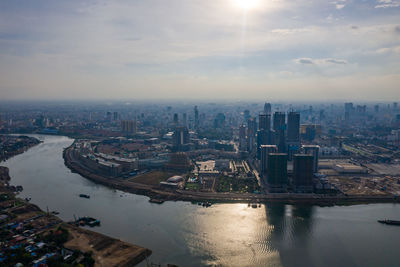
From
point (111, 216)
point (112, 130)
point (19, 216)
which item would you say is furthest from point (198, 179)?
point (112, 130)

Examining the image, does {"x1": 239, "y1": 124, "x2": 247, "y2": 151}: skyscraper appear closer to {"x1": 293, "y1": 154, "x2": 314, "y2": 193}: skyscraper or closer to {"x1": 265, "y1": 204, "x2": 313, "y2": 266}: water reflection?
{"x1": 293, "y1": 154, "x2": 314, "y2": 193}: skyscraper

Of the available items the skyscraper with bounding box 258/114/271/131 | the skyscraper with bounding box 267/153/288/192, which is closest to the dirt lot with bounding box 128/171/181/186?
the skyscraper with bounding box 267/153/288/192

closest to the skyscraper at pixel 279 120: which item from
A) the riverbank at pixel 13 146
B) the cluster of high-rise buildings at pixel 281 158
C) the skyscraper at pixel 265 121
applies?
the cluster of high-rise buildings at pixel 281 158

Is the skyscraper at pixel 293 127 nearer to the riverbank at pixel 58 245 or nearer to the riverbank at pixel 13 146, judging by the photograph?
the riverbank at pixel 58 245

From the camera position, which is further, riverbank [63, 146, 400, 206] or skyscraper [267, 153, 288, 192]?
skyscraper [267, 153, 288, 192]

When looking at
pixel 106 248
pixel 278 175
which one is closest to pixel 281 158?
pixel 278 175
